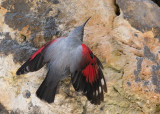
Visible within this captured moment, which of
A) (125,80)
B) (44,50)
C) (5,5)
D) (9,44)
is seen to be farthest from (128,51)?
(5,5)

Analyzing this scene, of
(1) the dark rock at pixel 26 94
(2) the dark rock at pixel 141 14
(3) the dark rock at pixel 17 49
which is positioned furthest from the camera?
(2) the dark rock at pixel 141 14

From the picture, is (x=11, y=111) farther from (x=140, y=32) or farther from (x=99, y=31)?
(x=140, y=32)

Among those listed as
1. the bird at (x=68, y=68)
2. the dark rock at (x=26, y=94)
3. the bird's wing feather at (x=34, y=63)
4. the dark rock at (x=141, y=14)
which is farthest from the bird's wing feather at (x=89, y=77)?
the dark rock at (x=141, y=14)

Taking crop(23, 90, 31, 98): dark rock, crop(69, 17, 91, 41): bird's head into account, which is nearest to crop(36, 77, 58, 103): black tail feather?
crop(23, 90, 31, 98): dark rock

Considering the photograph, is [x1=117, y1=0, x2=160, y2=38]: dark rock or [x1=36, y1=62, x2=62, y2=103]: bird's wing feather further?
[x1=117, y1=0, x2=160, y2=38]: dark rock

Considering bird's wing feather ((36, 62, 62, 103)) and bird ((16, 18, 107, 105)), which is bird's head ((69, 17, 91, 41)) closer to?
bird ((16, 18, 107, 105))

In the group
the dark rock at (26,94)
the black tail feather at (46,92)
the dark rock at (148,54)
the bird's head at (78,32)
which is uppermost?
the bird's head at (78,32)

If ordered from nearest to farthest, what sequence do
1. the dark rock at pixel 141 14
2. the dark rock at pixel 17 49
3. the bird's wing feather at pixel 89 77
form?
the bird's wing feather at pixel 89 77
the dark rock at pixel 17 49
the dark rock at pixel 141 14

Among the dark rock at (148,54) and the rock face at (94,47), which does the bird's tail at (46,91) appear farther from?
the dark rock at (148,54)
